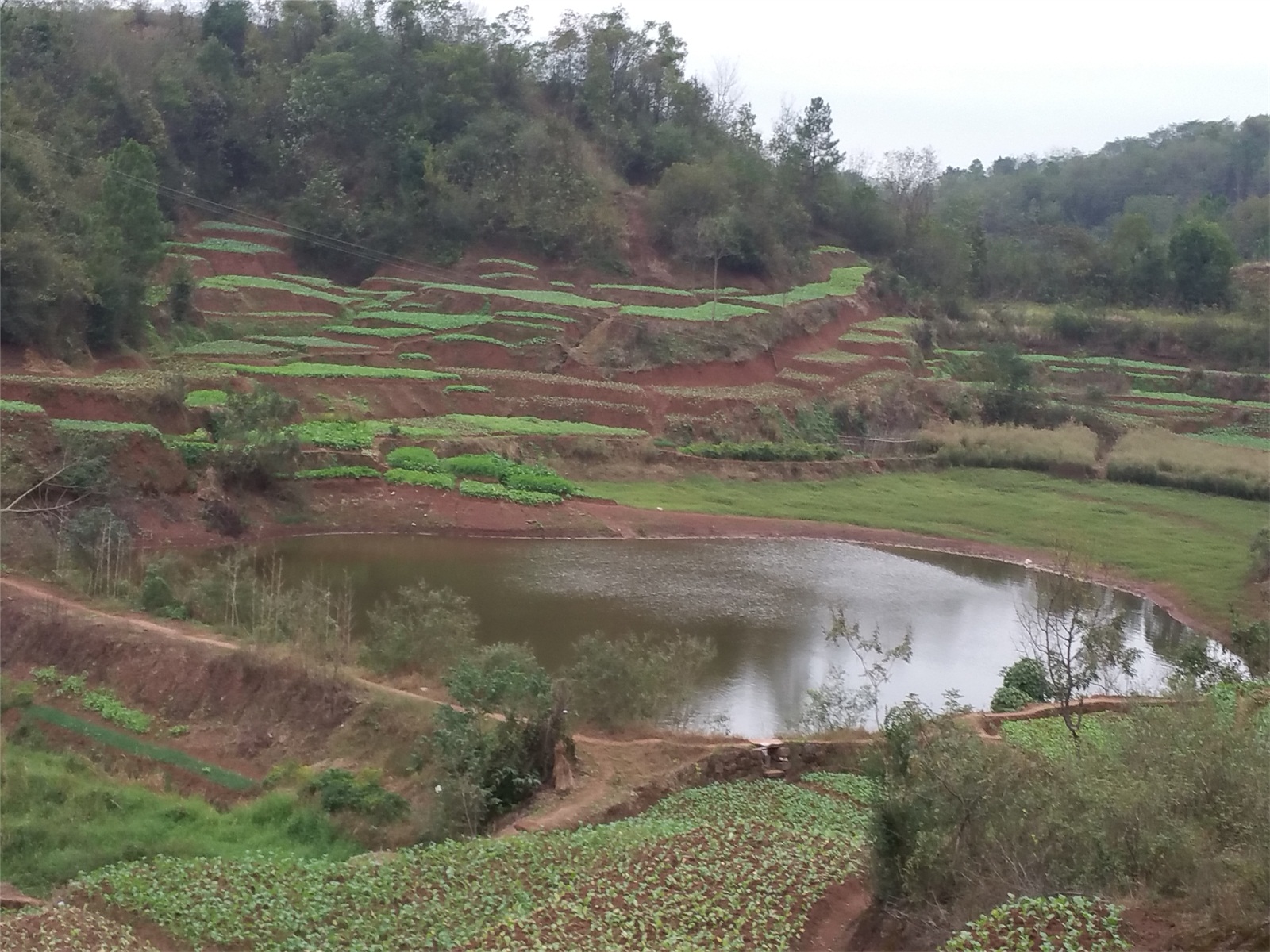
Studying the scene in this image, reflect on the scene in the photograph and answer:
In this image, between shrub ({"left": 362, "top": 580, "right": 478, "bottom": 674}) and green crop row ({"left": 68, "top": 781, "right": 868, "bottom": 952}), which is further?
shrub ({"left": 362, "top": 580, "right": 478, "bottom": 674})

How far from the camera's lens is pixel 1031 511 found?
33.7 meters

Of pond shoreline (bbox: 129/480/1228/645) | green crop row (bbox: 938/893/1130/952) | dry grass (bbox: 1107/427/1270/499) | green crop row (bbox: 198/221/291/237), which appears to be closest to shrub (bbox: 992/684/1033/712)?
pond shoreline (bbox: 129/480/1228/645)

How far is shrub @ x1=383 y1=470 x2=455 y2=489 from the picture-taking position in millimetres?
28922

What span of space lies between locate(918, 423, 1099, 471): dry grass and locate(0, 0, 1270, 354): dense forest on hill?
1568 centimetres

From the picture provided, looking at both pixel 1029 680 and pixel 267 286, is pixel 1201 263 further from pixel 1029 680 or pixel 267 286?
pixel 1029 680

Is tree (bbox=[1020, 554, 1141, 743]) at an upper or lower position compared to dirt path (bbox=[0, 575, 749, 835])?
upper

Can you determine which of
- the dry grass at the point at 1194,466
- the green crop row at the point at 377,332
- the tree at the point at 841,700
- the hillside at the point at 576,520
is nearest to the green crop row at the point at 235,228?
the hillside at the point at 576,520

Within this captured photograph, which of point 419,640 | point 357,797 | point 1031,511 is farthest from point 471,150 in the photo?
point 357,797

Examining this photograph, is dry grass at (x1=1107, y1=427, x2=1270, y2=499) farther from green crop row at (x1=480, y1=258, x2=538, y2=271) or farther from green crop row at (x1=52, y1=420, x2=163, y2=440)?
green crop row at (x1=52, y1=420, x2=163, y2=440)

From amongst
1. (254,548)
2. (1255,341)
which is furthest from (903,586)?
(1255,341)

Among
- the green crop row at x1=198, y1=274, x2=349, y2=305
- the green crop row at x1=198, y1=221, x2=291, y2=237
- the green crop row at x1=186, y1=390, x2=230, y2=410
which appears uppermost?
the green crop row at x1=198, y1=221, x2=291, y2=237

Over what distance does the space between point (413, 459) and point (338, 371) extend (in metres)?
6.02

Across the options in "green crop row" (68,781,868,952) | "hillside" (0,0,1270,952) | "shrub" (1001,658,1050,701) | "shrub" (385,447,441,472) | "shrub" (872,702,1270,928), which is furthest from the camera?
"shrub" (385,447,441,472)

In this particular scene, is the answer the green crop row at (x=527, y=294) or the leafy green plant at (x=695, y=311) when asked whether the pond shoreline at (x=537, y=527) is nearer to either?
the leafy green plant at (x=695, y=311)
